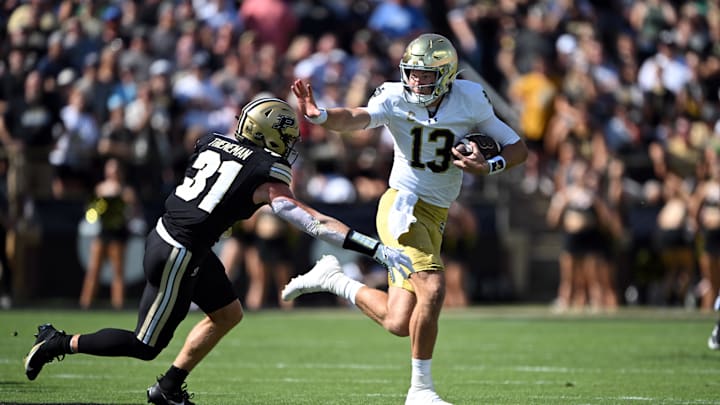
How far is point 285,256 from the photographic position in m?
16.5

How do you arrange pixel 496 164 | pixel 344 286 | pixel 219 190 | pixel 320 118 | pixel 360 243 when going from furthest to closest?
pixel 344 286 < pixel 496 164 < pixel 320 118 < pixel 219 190 < pixel 360 243

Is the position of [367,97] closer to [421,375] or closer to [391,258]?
[421,375]

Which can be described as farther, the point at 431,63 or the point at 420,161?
the point at 420,161

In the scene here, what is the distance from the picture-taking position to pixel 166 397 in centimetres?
722

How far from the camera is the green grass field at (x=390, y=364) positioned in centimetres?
805

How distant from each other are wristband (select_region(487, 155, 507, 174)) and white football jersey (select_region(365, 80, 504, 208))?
0.34 metres

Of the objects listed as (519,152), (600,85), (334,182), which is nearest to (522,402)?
(519,152)

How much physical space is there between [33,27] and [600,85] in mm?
8001

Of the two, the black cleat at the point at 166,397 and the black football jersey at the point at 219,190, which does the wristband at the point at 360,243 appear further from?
the black cleat at the point at 166,397

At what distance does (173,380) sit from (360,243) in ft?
4.98

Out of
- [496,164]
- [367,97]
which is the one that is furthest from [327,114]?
[367,97]

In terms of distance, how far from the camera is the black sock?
7.22 m

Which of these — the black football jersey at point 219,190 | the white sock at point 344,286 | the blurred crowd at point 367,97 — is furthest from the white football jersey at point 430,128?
the blurred crowd at point 367,97

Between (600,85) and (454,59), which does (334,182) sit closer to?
(600,85)
